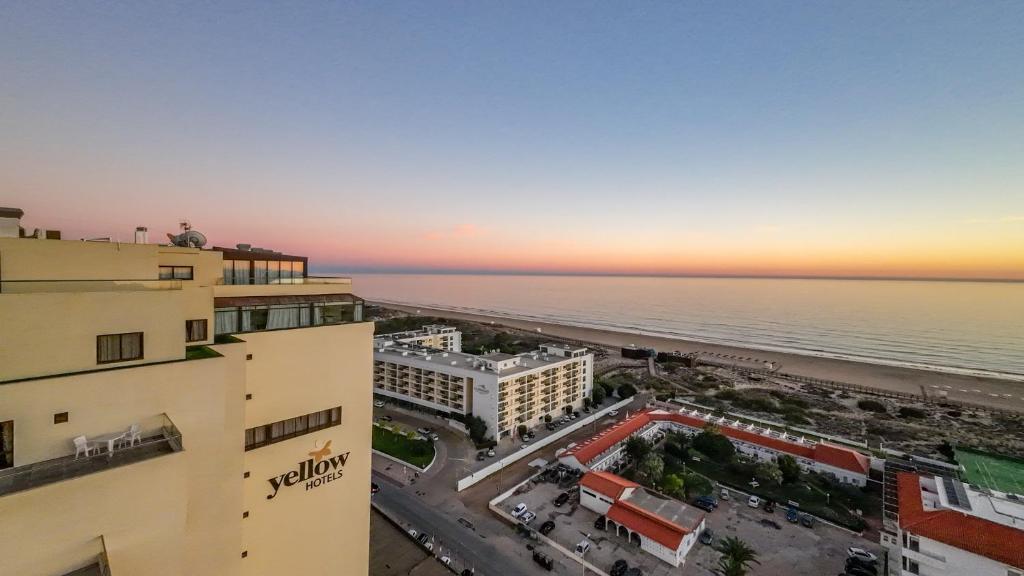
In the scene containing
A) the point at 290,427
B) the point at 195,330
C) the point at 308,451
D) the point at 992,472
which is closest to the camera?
the point at 195,330

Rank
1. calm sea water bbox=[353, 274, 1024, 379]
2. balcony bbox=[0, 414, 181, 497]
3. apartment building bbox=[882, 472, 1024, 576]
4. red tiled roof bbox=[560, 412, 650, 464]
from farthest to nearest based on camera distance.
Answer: calm sea water bbox=[353, 274, 1024, 379]
red tiled roof bbox=[560, 412, 650, 464]
apartment building bbox=[882, 472, 1024, 576]
balcony bbox=[0, 414, 181, 497]

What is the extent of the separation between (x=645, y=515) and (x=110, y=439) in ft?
92.5

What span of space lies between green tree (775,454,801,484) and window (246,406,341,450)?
37.8 meters

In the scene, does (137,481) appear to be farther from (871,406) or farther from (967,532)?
(871,406)

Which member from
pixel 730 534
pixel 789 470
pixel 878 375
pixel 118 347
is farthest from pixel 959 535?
pixel 878 375

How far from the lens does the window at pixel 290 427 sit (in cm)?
1205

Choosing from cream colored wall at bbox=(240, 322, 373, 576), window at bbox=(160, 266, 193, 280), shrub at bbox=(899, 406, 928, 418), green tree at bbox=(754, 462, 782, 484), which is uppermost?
window at bbox=(160, 266, 193, 280)

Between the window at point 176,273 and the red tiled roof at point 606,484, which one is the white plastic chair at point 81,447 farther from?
the red tiled roof at point 606,484

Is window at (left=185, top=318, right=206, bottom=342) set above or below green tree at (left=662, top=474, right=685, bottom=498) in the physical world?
above

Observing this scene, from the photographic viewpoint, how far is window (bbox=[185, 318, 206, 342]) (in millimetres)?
10453

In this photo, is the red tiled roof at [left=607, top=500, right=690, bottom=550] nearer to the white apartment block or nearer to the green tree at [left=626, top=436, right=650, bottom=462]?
the green tree at [left=626, top=436, right=650, bottom=462]

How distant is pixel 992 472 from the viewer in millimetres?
32250

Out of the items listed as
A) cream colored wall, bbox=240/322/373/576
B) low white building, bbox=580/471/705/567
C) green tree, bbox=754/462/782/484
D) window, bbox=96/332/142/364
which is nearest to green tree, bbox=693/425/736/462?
green tree, bbox=754/462/782/484

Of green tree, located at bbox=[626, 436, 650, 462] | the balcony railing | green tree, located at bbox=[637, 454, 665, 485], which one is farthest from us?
green tree, located at bbox=[626, 436, 650, 462]
